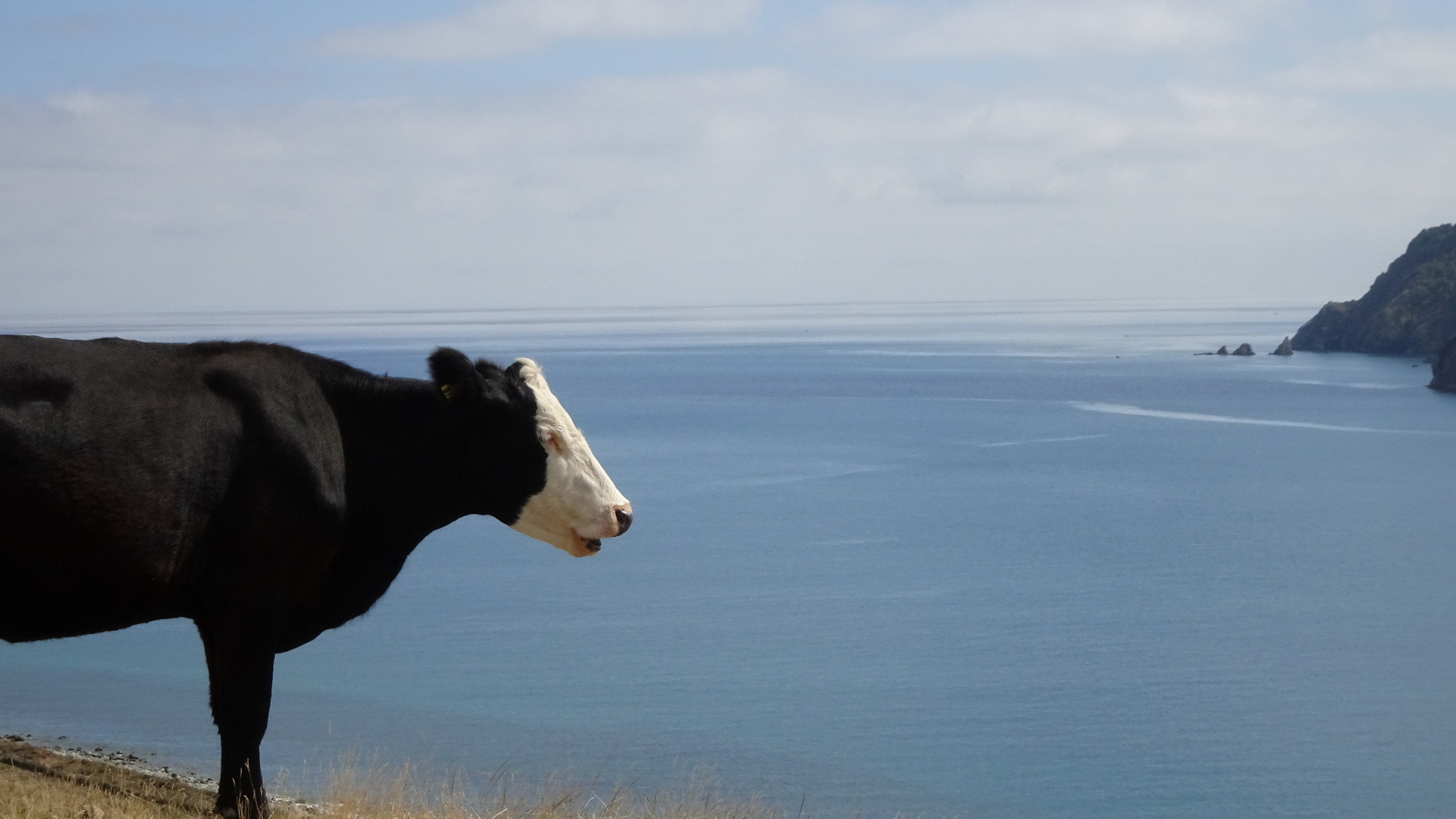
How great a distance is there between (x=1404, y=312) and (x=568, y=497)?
179m

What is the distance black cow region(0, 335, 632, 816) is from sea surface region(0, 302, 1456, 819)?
13.5 m

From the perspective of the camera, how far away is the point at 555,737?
33125 millimetres

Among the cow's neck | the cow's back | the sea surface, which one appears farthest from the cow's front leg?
the sea surface

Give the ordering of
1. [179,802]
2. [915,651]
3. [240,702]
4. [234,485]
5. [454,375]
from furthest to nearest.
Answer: [915,651] → [179,802] → [454,375] → [240,702] → [234,485]

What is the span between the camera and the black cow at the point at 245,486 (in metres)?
4.55

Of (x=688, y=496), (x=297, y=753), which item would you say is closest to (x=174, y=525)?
(x=297, y=753)

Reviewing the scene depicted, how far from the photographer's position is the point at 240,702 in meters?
5.07

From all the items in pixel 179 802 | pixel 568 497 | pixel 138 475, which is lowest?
pixel 179 802

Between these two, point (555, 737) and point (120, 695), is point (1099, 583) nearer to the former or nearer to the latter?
point (555, 737)

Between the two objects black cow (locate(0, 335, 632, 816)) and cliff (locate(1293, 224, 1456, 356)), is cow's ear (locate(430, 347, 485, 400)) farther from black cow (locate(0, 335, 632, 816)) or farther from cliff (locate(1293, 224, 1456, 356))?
cliff (locate(1293, 224, 1456, 356))

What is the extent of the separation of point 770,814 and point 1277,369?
16570cm

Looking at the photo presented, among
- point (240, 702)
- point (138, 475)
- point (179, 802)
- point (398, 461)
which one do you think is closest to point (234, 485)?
point (138, 475)

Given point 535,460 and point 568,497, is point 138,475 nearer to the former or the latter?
point 535,460

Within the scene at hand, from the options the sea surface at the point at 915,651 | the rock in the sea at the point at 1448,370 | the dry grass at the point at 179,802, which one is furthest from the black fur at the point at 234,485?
the rock in the sea at the point at 1448,370
